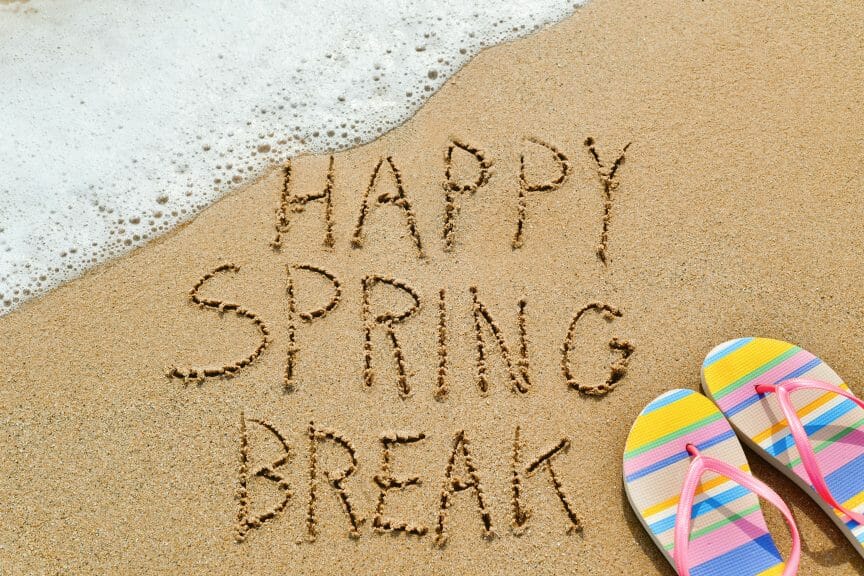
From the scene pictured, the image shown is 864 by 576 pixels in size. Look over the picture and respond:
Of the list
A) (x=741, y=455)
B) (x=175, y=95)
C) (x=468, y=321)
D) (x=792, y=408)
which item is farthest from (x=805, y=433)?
(x=175, y=95)

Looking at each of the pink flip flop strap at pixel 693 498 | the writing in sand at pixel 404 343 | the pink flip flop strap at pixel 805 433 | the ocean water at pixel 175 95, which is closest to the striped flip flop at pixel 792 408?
the pink flip flop strap at pixel 805 433

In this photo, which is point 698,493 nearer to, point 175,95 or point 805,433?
point 805,433

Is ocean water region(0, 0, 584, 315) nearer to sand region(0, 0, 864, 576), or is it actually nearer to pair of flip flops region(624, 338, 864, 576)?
sand region(0, 0, 864, 576)

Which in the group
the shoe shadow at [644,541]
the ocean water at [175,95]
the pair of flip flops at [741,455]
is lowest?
the shoe shadow at [644,541]

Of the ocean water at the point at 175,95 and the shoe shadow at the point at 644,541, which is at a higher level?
the ocean water at the point at 175,95

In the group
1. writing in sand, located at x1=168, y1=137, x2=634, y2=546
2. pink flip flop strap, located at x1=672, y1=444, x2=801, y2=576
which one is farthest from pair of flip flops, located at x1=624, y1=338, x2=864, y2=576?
writing in sand, located at x1=168, y1=137, x2=634, y2=546

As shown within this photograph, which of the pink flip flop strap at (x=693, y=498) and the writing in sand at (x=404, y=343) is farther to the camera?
the writing in sand at (x=404, y=343)

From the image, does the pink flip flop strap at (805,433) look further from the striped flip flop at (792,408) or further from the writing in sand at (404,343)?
the writing in sand at (404,343)
